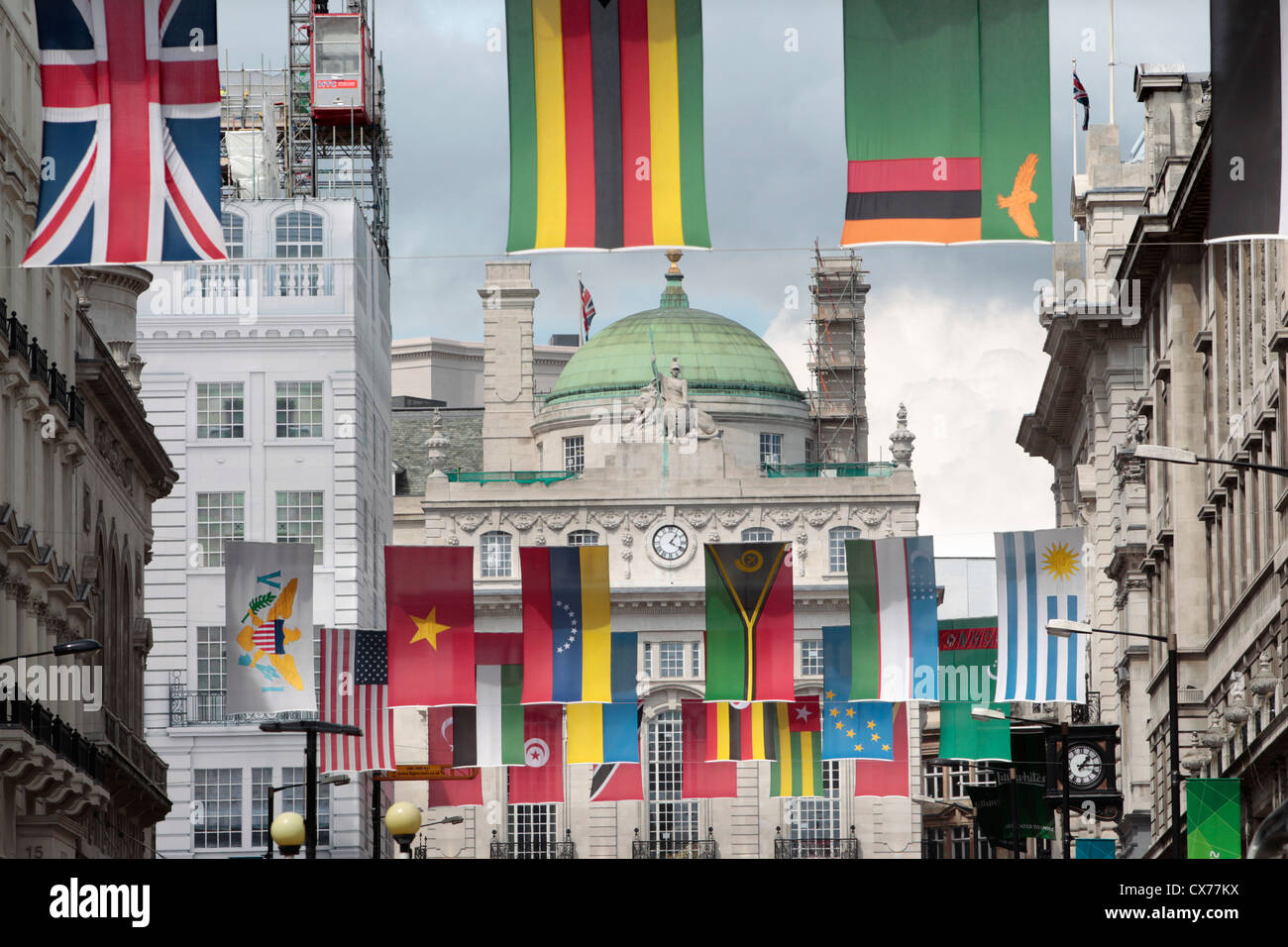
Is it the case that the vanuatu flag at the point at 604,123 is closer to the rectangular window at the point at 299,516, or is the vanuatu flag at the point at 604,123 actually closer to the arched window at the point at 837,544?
the rectangular window at the point at 299,516

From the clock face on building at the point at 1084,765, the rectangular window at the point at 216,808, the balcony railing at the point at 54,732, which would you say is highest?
the balcony railing at the point at 54,732

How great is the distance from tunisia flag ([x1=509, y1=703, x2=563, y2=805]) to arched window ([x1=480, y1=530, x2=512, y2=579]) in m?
47.4

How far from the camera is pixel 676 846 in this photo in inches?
4252

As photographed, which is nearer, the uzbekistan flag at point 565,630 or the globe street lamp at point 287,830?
the globe street lamp at point 287,830

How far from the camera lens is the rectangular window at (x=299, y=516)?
91.9m

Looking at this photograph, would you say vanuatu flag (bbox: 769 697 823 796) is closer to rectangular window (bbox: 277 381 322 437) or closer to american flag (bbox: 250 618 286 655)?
american flag (bbox: 250 618 286 655)

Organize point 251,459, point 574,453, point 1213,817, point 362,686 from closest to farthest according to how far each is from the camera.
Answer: point 1213,817
point 362,686
point 251,459
point 574,453

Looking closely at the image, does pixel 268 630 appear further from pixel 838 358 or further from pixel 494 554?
pixel 838 358

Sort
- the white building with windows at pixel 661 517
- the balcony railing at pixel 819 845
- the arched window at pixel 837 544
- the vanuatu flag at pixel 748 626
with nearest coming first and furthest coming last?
the vanuatu flag at pixel 748 626
the balcony railing at pixel 819 845
the white building with windows at pixel 661 517
the arched window at pixel 837 544

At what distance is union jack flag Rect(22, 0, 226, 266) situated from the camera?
3084 cm

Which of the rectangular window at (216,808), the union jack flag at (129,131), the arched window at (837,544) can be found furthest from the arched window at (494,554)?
the union jack flag at (129,131)

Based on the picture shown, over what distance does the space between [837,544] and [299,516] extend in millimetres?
26979

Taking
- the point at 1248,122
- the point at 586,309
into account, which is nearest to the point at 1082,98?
the point at 1248,122

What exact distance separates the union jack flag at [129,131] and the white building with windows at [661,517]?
7230cm
